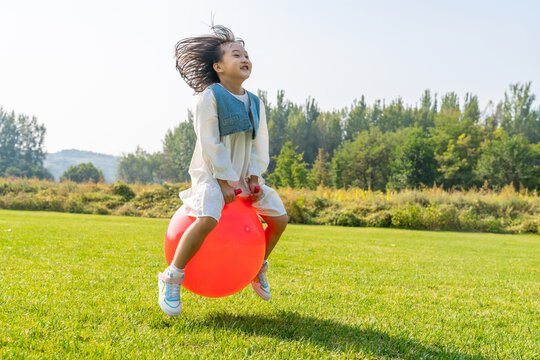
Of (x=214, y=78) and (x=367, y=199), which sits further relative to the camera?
(x=367, y=199)

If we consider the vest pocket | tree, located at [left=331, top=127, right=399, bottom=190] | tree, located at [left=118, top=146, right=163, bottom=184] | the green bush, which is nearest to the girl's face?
the vest pocket

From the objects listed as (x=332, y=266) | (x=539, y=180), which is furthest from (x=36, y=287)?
(x=539, y=180)

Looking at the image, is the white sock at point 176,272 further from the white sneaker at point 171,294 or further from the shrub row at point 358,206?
the shrub row at point 358,206

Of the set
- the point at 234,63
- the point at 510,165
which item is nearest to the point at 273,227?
the point at 234,63

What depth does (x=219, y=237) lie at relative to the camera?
3457 millimetres

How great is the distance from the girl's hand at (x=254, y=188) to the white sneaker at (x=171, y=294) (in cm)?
89

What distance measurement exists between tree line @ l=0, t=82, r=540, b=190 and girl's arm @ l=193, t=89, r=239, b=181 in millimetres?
31241

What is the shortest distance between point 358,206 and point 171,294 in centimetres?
1763

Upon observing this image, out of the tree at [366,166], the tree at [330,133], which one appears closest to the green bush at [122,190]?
the tree at [366,166]

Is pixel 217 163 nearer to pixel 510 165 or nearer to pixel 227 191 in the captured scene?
pixel 227 191

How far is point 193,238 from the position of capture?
10.9 ft

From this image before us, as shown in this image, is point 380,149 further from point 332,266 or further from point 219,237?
point 219,237

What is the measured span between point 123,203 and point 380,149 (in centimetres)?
3776

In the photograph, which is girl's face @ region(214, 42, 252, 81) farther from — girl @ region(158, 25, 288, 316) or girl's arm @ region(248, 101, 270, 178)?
girl's arm @ region(248, 101, 270, 178)
